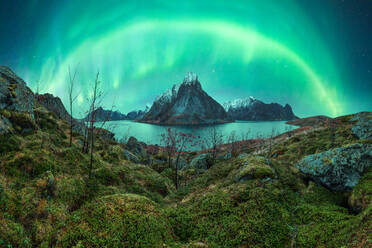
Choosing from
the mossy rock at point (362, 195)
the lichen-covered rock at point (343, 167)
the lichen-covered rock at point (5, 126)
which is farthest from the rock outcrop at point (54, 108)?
the mossy rock at point (362, 195)

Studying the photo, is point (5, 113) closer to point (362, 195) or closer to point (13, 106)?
point (13, 106)

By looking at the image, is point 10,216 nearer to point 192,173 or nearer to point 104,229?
point 104,229

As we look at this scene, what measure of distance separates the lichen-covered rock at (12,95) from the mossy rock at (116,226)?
12.5m

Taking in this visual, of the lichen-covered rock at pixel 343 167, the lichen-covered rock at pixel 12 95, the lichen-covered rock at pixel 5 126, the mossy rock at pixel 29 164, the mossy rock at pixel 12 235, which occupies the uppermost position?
the lichen-covered rock at pixel 12 95

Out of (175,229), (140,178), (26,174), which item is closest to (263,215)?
(175,229)

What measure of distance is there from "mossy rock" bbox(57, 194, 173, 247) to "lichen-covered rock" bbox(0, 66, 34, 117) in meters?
12.5

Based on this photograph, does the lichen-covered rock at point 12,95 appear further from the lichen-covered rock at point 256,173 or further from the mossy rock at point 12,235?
the lichen-covered rock at point 256,173

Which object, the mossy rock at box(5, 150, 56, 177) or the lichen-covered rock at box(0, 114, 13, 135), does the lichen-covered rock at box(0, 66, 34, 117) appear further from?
the mossy rock at box(5, 150, 56, 177)

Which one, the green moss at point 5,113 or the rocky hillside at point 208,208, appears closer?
the rocky hillside at point 208,208

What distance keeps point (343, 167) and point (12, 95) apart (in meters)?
19.8

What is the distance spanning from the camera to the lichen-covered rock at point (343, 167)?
5.46 metres

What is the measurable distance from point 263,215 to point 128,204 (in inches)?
153

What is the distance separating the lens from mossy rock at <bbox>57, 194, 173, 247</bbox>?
127 inches

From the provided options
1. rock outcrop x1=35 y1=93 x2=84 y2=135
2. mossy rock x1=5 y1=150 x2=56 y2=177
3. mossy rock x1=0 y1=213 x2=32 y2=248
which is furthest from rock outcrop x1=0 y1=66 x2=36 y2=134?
mossy rock x1=0 y1=213 x2=32 y2=248
